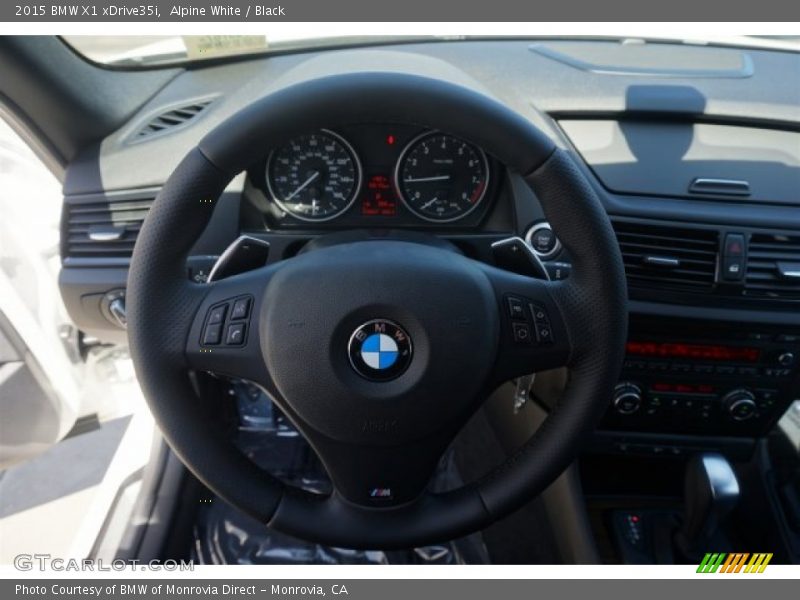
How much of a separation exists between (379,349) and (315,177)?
56 cm

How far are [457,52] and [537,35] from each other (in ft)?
0.83

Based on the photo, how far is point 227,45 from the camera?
1.65m

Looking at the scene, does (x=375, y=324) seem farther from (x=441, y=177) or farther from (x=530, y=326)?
(x=441, y=177)

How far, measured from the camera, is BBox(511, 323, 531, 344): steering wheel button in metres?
1.05

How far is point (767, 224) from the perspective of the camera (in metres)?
1.46

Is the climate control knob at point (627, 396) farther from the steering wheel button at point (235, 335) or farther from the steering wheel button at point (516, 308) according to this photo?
the steering wheel button at point (235, 335)

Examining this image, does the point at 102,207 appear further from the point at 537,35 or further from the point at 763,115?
the point at 763,115

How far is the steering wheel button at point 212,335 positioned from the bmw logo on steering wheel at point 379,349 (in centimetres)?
23

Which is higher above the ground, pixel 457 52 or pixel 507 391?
pixel 457 52

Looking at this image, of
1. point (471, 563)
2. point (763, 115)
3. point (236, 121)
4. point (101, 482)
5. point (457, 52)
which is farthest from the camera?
point (101, 482)

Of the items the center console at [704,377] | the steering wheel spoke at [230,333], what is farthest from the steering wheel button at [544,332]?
the center console at [704,377]

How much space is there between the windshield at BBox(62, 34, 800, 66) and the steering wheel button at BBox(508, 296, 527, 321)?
1045 millimetres

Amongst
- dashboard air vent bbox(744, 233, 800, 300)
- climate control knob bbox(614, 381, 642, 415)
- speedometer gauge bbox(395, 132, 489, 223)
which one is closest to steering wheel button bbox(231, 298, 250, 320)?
speedometer gauge bbox(395, 132, 489, 223)

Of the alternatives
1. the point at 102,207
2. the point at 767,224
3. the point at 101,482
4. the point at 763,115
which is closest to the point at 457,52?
the point at 763,115
